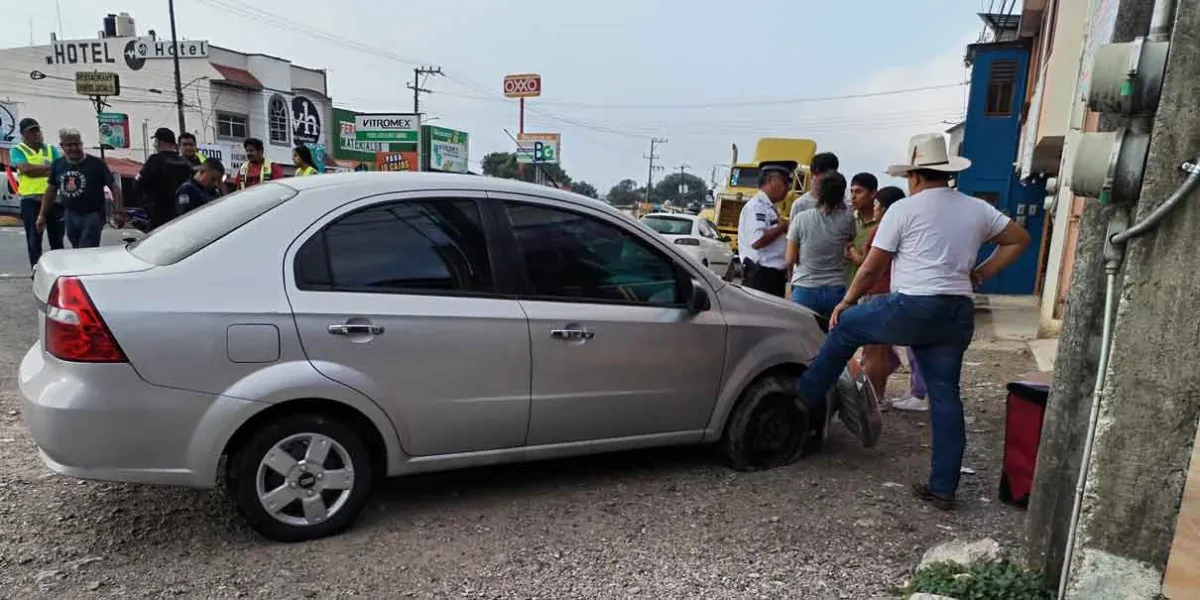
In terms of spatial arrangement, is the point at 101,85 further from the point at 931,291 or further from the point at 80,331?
the point at 931,291

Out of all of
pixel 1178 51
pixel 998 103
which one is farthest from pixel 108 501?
pixel 998 103

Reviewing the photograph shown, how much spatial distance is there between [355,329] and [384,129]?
39.1 meters

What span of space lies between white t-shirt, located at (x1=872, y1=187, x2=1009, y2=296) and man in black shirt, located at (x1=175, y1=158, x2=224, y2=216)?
17.4 feet

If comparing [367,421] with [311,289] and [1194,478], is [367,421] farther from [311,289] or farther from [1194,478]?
[1194,478]

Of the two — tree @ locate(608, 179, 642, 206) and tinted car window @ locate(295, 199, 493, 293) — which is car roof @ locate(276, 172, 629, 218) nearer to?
tinted car window @ locate(295, 199, 493, 293)

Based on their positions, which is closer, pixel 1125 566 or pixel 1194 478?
pixel 1125 566

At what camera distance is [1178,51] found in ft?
6.81

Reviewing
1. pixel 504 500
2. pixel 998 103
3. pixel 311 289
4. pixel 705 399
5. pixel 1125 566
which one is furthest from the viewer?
pixel 998 103

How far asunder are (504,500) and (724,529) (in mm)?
1060

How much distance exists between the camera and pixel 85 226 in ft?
23.2

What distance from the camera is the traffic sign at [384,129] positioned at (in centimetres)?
3944

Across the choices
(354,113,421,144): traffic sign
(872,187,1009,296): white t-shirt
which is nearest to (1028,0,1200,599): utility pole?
(872,187,1009,296): white t-shirt

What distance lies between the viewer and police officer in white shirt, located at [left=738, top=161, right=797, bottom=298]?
5.75 metres

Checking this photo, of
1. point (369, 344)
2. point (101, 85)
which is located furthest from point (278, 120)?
point (369, 344)
